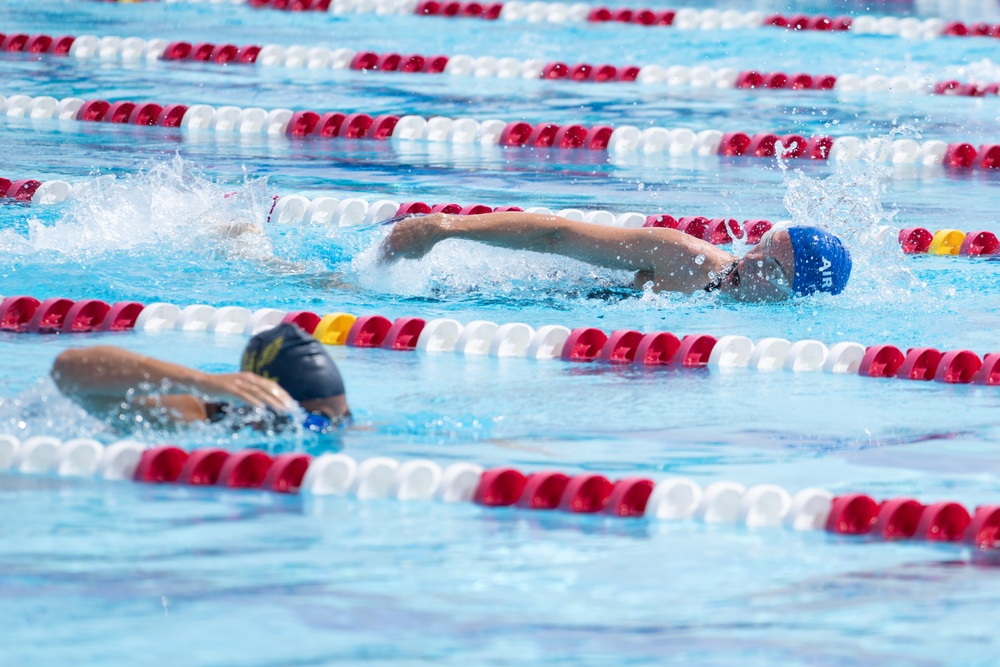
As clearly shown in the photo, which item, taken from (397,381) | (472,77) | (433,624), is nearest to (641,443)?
(397,381)

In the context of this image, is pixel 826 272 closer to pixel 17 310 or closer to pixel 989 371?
pixel 989 371

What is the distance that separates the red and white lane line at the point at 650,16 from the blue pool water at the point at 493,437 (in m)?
3.17

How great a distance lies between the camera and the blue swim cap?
17.8 ft

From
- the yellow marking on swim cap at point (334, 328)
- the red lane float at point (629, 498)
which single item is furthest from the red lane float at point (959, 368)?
the yellow marking on swim cap at point (334, 328)

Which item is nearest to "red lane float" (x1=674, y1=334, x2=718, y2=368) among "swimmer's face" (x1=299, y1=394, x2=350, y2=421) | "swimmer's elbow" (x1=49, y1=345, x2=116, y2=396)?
"swimmer's face" (x1=299, y1=394, x2=350, y2=421)

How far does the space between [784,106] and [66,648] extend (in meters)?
7.50

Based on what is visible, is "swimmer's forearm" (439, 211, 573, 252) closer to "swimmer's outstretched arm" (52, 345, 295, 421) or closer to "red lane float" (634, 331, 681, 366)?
"red lane float" (634, 331, 681, 366)

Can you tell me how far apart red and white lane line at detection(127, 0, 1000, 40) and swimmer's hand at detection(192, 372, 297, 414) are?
28.8 feet

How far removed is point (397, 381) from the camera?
4.64 m

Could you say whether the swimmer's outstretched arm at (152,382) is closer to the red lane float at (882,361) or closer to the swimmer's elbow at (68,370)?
the swimmer's elbow at (68,370)

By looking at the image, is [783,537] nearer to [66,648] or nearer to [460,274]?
[66,648]

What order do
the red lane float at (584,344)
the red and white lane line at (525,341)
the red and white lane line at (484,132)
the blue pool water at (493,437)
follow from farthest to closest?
the red and white lane line at (484,132) → the red lane float at (584,344) → the red and white lane line at (525,341) → the blue pool water at (493,437)

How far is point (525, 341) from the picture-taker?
5066 millimetres

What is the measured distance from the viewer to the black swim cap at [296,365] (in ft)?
12.5
